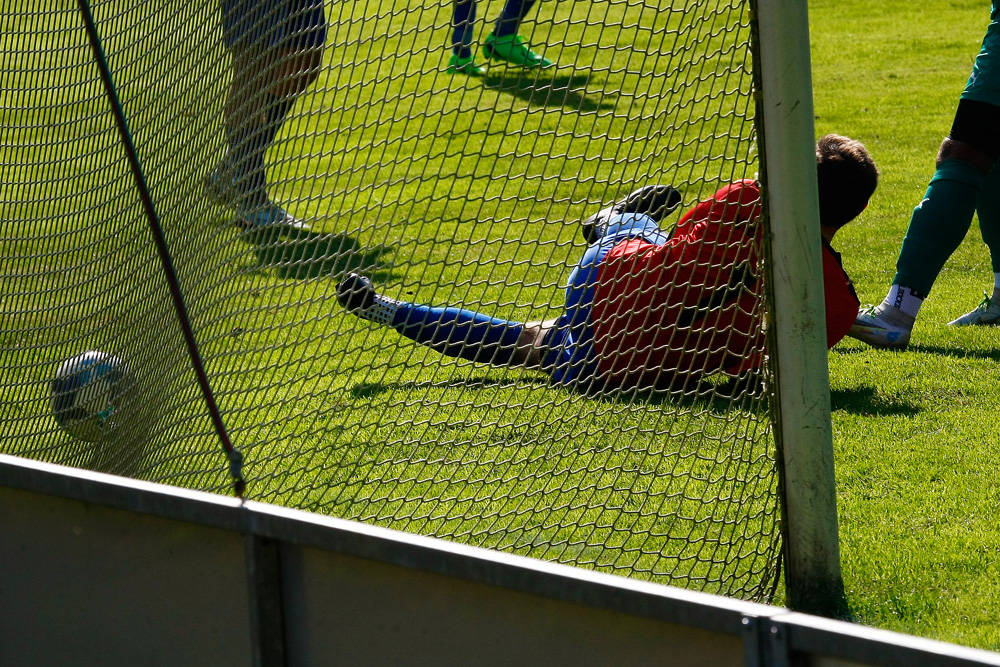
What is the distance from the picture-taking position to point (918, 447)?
3.75 meters

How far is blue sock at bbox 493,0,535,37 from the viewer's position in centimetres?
306

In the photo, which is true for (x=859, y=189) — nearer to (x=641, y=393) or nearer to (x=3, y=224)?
(x=641, y=393)

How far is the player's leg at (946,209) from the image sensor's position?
4664mm

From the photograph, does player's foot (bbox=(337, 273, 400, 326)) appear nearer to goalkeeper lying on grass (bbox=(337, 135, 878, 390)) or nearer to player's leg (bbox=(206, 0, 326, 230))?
goalkeeper lying on grass (bbox=(337, 135, 878, 390))

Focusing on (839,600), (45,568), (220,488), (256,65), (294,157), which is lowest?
(220,488)

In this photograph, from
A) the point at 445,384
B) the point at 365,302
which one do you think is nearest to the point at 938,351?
the point at 445,384

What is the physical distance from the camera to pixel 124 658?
90.8 inches

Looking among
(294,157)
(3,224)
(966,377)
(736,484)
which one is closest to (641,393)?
(736,484)

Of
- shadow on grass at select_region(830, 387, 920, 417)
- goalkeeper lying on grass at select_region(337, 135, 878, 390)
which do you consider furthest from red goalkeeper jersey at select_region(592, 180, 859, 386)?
shadow on grass at select_region(830, 387, 920, 417)

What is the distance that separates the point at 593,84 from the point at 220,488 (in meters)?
1.53

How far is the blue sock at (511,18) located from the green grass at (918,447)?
1.63m

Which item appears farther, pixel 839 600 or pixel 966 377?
pixel 966 377

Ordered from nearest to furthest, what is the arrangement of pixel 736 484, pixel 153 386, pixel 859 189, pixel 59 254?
pixel 736 484 < pixel 153 386 < pixel 59 254 < pixel 859 189

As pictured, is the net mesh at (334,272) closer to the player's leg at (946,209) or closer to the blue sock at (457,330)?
the blue sock at (457,330)
